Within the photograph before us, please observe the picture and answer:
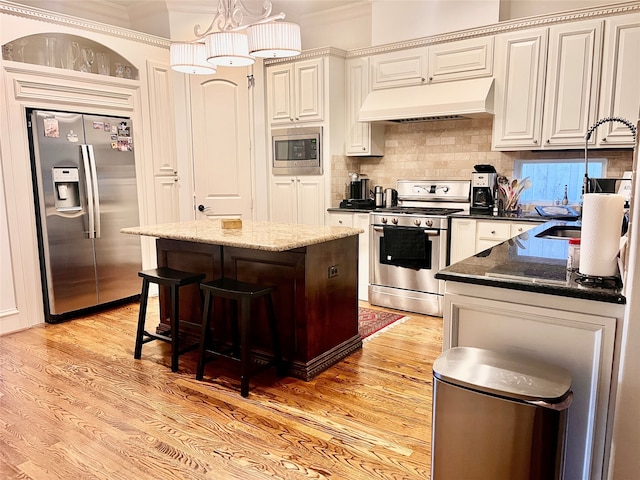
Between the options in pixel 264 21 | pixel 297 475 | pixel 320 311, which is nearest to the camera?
pixel 297 475

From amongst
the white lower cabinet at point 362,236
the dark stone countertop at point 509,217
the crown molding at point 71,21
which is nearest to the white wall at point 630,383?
the dark stone countertop at point 509,217

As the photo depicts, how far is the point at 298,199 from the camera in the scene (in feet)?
16.8

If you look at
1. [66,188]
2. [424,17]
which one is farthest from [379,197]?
[66,188]

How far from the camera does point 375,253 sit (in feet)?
15.0

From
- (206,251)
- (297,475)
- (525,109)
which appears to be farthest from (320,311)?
(525,109)

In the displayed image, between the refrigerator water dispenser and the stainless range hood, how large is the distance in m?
2.66

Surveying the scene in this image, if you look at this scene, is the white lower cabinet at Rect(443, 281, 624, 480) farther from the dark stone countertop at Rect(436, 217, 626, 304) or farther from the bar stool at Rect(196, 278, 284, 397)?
the bar stool at Rect(196, 278, 284, 397)

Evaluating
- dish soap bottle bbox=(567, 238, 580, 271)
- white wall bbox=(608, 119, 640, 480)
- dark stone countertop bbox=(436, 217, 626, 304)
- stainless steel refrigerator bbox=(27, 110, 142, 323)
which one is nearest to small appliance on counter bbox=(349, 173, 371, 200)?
stainless steel refrigerator bbox=(27, 110, 142, 323)

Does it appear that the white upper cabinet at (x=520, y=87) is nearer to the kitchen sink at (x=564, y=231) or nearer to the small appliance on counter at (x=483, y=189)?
the small appliance on counter at (x=483, y=189)

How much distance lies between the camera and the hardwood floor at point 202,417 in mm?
2137

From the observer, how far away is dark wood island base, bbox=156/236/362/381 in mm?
2980

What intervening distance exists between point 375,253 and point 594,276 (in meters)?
2.96

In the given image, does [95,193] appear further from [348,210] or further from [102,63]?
[348,210]

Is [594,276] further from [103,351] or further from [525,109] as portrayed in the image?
[103,351]
